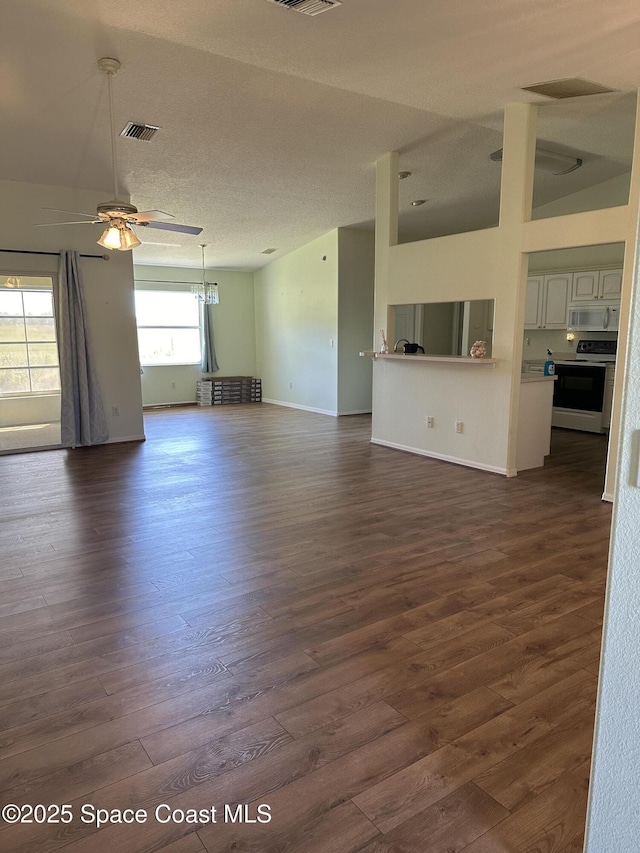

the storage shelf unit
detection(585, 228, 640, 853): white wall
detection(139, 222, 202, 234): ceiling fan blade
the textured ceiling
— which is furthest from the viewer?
the storage shelf unit

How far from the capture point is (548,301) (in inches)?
312

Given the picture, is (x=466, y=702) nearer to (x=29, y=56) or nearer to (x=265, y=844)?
(x=265, y=844)

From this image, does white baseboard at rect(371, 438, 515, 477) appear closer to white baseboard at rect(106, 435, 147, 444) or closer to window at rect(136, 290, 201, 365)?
white baseboard at rect(106, 435, 147, 444)

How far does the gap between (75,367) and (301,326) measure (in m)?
4.31

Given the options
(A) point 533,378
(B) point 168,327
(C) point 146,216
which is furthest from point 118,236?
(B) point 168,327

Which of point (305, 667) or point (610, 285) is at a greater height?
point (610, 285)

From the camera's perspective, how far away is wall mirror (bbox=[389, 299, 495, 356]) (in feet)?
30.6

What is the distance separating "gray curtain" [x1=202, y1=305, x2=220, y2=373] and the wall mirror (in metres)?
3.62

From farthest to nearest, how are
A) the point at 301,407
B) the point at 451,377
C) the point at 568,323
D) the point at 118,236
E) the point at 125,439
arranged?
1. the point at 301,407
2. the point at 568,323
3. the point at 125,439
4. the point at 451,377
5. the point at 118,236

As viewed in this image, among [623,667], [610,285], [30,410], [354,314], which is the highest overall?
[610,285]

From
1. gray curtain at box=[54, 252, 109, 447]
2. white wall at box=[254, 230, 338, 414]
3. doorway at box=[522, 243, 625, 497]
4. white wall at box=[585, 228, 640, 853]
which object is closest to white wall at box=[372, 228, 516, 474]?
doorway at box=[522, 243, 625, 497]

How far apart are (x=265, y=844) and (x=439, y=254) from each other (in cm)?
527

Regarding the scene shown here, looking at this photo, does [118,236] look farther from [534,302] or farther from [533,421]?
[534,302]

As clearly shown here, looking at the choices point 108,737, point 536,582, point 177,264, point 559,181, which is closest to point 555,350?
point 559,181
